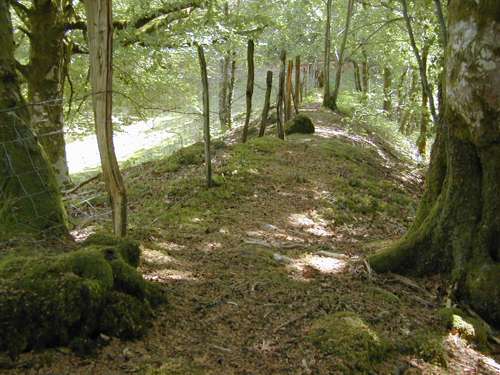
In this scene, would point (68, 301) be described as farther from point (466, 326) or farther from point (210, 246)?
point (466, 326)

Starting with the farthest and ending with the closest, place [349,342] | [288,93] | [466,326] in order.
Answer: [288,93] → [466,326] → [349,342]

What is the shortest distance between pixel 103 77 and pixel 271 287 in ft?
8.93

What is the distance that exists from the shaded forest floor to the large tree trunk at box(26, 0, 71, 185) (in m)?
2.17

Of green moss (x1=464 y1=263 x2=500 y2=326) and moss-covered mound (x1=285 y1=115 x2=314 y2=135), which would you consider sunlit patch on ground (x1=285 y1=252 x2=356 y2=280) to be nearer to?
green moss (x1=464 y1=263 x2=500 y2=326)

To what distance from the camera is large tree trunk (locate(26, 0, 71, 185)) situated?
10.0 metres

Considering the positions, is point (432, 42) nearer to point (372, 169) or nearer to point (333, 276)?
point (372, 169)

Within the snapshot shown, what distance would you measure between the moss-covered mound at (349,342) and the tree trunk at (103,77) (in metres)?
2.41

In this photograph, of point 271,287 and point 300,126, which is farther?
point 300,126

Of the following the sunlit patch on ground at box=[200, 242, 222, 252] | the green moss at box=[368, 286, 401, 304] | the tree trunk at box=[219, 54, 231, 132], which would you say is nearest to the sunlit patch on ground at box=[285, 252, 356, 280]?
the green moss at box=[368, 286, 401, 304]

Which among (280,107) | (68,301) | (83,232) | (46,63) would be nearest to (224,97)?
(280,107)

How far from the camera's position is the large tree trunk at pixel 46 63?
1001 centimetres

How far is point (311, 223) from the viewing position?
814cm

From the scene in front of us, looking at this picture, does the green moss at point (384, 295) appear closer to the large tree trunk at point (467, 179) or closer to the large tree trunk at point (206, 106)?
the large tree trunk at point (467, 179)

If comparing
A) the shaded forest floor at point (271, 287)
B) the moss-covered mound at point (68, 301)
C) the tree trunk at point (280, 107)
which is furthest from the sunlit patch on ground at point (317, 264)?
the tree trunk at point (280, 107)
